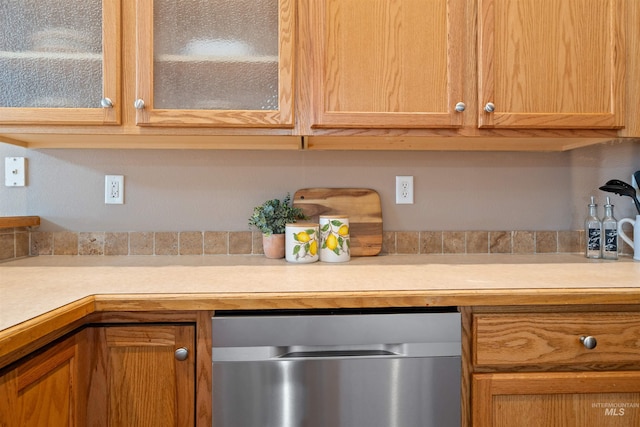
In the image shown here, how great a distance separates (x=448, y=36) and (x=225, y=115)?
0.75 m

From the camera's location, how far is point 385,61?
117cm

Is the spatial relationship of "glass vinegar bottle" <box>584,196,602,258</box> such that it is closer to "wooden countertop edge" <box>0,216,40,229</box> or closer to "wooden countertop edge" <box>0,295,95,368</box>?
"wooden countertop edge" <box>0,295,95,368</box>

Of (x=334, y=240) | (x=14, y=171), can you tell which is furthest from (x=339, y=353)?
(x=14, y=171)

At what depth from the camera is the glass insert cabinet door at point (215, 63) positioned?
1.14 meters

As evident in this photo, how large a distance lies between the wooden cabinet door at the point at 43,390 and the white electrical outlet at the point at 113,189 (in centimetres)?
76

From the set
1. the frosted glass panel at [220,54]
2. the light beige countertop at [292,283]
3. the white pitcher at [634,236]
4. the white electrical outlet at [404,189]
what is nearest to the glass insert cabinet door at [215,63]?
the frosted glass panel at [220,54]

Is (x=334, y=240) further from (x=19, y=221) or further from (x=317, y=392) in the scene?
(x=19, y=221)

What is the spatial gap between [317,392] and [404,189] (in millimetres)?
904

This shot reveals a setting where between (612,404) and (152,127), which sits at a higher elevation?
(152,127)

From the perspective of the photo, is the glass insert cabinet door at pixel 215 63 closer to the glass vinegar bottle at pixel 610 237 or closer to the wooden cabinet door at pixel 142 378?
the wooden cabinet door at pixel 142 378

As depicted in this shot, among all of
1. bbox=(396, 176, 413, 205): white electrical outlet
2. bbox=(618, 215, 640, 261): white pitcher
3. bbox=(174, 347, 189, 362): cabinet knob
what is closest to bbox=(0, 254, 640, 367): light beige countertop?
bbox=(174, 347, 189, 362): cabinet knob

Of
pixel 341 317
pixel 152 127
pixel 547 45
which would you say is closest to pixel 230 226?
pixel 152 127

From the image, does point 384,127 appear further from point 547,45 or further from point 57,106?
point 57,106

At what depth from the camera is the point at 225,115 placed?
3.78 ft
